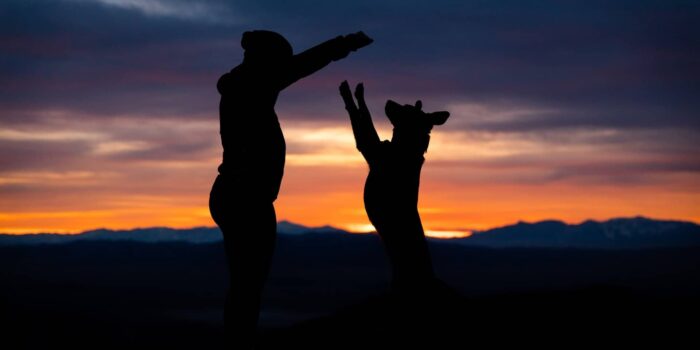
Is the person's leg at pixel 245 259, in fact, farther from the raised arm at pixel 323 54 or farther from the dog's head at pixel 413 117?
the dog's head at pixel 413 117

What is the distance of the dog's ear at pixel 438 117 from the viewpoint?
44.4 feet

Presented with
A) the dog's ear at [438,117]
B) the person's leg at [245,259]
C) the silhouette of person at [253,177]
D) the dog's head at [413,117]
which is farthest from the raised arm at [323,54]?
the dog's ear at [438,117]

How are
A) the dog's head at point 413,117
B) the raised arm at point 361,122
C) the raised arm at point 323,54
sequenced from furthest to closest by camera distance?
the dog's head at point 413,117 < the raised arm at point 361,122 < the raised arm at point 323,54

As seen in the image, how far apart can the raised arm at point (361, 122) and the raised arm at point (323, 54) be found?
1.60 meters

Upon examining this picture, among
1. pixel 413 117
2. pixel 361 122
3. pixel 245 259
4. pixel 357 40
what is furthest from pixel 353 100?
pixel 245 259

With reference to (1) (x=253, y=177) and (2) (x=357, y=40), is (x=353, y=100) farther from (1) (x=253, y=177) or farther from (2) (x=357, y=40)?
(1) (x=253, y=177)

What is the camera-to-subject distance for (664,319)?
555 inches

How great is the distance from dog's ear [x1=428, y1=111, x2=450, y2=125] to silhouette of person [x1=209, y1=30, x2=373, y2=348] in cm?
216

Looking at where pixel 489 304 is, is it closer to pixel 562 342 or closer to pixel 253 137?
pixel 562 342

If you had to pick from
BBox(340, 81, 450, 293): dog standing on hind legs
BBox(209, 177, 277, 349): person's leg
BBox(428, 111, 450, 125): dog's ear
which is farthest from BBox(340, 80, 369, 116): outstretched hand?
BBox(209, 177, 277, 349): person's leg

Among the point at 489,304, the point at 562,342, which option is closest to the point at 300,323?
the point at 489,304

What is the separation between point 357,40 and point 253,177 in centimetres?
201

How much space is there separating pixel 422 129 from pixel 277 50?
2.50 metres

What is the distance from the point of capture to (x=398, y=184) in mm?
13281
